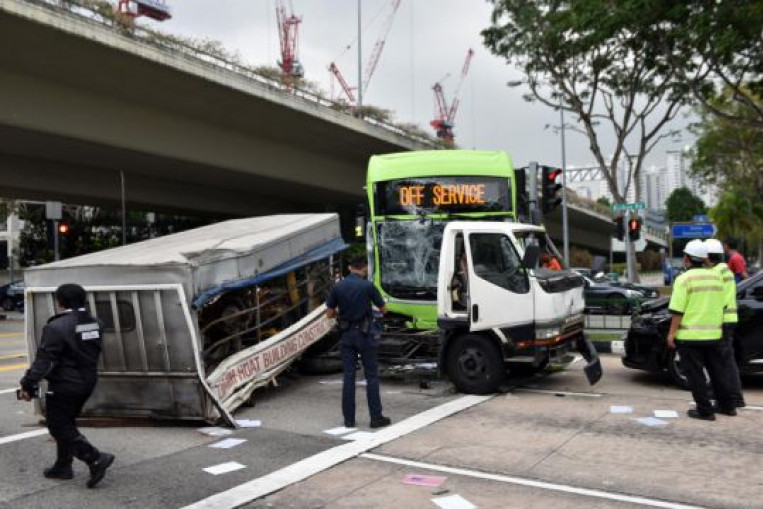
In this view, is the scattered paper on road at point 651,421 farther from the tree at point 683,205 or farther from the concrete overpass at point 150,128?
the tree at point 683,205

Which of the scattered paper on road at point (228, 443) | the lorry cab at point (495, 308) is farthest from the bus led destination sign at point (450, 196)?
the scattered paper on road at point (228, 443)

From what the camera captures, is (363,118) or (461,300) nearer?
(461,300)

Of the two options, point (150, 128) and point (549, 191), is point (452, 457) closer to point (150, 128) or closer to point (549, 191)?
point (549, 191)

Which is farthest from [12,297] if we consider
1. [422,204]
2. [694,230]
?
[694,230]

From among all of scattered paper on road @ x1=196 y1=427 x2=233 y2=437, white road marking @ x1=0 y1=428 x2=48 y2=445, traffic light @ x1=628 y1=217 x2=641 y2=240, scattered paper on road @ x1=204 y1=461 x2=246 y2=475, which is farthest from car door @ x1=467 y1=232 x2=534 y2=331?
traffic light @ x1=628 y1=217 x2=641 y2=240

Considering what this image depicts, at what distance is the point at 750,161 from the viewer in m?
35.1

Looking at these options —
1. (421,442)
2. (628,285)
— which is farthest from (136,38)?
(628,285)

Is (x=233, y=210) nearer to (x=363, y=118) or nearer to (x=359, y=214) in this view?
(x=363, y=118)

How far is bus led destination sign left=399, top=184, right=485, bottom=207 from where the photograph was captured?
36.7ft

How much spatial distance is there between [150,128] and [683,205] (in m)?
116

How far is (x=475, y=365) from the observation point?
887 centimetres

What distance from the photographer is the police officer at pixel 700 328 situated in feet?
24.5

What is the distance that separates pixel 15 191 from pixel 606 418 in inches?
891

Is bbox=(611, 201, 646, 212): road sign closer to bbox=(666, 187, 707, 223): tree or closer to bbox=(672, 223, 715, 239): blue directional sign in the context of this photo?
bbox=(672, 223, 715, 239): blue directional sign
